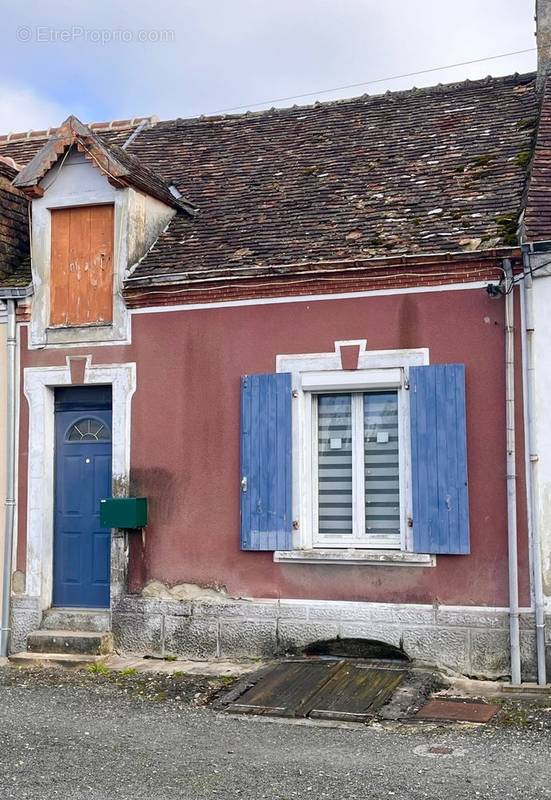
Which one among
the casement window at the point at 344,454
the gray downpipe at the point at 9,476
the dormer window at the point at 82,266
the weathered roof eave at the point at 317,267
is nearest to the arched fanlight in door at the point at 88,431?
the gray downpipe at the point at 9,476

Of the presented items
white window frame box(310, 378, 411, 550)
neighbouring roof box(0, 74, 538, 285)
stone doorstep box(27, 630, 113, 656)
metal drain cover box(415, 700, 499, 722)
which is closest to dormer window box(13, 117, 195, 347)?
neighbouring roof box(0, 74, 538, 285)

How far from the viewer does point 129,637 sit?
1002cm

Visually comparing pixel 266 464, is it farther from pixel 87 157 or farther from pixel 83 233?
pixel 87 157

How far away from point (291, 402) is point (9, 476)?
3214 millimetres

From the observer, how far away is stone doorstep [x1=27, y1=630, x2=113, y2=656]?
32.7 feet

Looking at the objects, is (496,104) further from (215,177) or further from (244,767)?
(244,767)

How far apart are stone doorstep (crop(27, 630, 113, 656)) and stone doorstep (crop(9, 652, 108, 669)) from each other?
0.06 meters

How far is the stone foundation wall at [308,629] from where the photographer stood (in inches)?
347

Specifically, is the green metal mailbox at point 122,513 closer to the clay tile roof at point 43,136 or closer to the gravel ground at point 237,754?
the gravel ground at point 237,754

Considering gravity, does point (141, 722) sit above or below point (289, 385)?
below

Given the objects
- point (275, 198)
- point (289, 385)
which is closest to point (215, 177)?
point (275, 198)

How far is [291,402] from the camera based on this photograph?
9.70 m

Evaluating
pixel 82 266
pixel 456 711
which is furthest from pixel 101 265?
pixel 456 711

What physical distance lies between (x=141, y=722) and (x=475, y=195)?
6.01m
